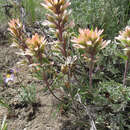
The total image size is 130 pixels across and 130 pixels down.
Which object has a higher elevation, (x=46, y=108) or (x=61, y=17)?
(x=61, y=17)

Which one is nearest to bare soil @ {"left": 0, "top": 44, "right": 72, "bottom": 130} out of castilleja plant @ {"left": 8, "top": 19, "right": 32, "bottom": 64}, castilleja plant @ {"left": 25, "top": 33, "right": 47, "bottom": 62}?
castilleja plant @ {"left": 8, "top": 19, "right": 32, "bottom": 64}

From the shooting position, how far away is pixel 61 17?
4.42 ft

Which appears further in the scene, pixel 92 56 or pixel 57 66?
pixel 57 66

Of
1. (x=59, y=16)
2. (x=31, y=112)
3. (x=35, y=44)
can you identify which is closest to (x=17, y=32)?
(x=35, y=44)

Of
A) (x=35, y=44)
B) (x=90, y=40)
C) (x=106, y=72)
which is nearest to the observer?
(x=90, y=40)

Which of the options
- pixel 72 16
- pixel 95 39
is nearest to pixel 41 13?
pixel 72 16

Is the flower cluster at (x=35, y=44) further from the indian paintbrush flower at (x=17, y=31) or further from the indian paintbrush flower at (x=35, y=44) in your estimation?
the indian paintbrush flower at (x=17, y=31)

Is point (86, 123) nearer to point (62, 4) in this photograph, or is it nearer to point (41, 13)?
point (62, 4)

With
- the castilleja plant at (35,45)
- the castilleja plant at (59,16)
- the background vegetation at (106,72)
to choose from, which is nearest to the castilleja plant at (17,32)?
the castilleja plant at (35,45)

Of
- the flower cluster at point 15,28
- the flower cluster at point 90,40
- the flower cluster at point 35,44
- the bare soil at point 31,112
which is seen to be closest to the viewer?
the flower cluster at point 90,40

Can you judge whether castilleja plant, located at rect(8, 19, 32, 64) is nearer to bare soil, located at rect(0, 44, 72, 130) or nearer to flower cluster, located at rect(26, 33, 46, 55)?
flower cluster, located at rect(26, 33, 46, 55)

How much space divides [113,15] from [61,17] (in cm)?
147

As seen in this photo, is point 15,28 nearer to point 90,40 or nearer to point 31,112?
point 90,40

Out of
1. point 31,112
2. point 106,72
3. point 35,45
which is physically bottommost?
point 31,112
